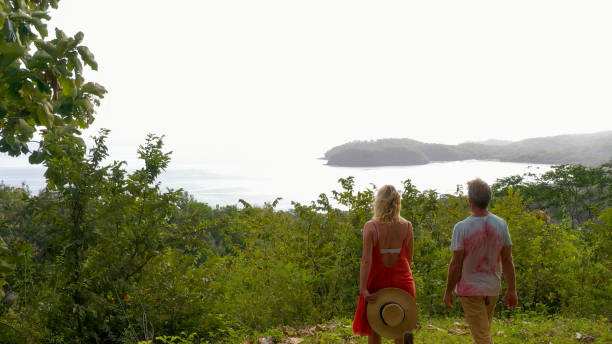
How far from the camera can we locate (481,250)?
3.99 meters

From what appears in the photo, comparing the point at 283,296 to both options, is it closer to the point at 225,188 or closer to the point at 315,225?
the point at 315,225

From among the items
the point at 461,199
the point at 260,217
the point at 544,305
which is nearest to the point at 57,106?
the point at 260,217

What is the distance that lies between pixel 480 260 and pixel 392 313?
0.93 m

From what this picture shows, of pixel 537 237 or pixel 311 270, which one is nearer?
pixel 311 270

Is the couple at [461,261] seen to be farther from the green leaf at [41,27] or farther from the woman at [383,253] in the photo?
the green leaf at [41,27]

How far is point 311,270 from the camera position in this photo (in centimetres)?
794

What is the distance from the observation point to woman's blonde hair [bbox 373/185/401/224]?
4.34 metres

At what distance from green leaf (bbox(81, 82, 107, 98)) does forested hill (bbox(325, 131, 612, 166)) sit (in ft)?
273

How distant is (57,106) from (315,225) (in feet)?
18.5

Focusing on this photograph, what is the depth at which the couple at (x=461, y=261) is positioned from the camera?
4.01 meters

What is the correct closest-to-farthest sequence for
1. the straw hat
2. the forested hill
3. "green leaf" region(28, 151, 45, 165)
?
"green leaf" region(28, 151, 45, 165), the straw hat, the forested hill

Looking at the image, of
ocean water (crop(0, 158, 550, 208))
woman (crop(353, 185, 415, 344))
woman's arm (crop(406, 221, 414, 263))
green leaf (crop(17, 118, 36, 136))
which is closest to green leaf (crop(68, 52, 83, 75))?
Result: green leaf (crop(17, 118, 36, 136))

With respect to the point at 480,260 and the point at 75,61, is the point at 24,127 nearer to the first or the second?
the point at 75,61

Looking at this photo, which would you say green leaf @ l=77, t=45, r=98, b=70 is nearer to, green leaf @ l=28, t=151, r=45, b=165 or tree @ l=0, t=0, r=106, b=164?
tree @ l=0, t=0, r=106, b=164
